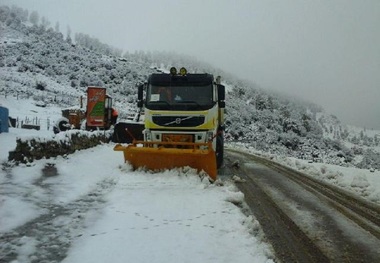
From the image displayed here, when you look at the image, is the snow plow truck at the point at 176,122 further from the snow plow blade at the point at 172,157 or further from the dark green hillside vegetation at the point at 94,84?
the dark green hillside vegetation at the point at 94,84

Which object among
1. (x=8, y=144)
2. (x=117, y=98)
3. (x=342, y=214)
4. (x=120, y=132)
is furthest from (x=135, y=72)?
(x=342, y=214)

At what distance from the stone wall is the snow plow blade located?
92.7 inches

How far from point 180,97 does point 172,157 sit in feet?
6.68

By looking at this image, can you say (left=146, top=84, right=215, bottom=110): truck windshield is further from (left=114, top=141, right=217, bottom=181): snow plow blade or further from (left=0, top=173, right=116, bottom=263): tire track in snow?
(left=0, top=173, right=116, bottom=263): tire track in snow

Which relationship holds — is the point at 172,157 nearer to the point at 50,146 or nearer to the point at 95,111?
the point at 50,146

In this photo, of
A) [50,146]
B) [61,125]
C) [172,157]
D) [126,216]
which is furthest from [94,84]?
[126,216]

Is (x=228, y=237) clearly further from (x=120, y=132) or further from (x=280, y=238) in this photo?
(x=120, y=132)

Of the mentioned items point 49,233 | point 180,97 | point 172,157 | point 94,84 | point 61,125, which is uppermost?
point 94,84

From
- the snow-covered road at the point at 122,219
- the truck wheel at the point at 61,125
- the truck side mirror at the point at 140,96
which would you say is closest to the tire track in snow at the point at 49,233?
the snow-covered road at the point at 122,219

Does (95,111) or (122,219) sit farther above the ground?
(95,111)

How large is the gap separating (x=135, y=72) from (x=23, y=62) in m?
25.0

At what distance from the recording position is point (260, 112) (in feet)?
250

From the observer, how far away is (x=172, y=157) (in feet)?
31.3

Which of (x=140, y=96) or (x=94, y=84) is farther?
(x=94, y=84)
